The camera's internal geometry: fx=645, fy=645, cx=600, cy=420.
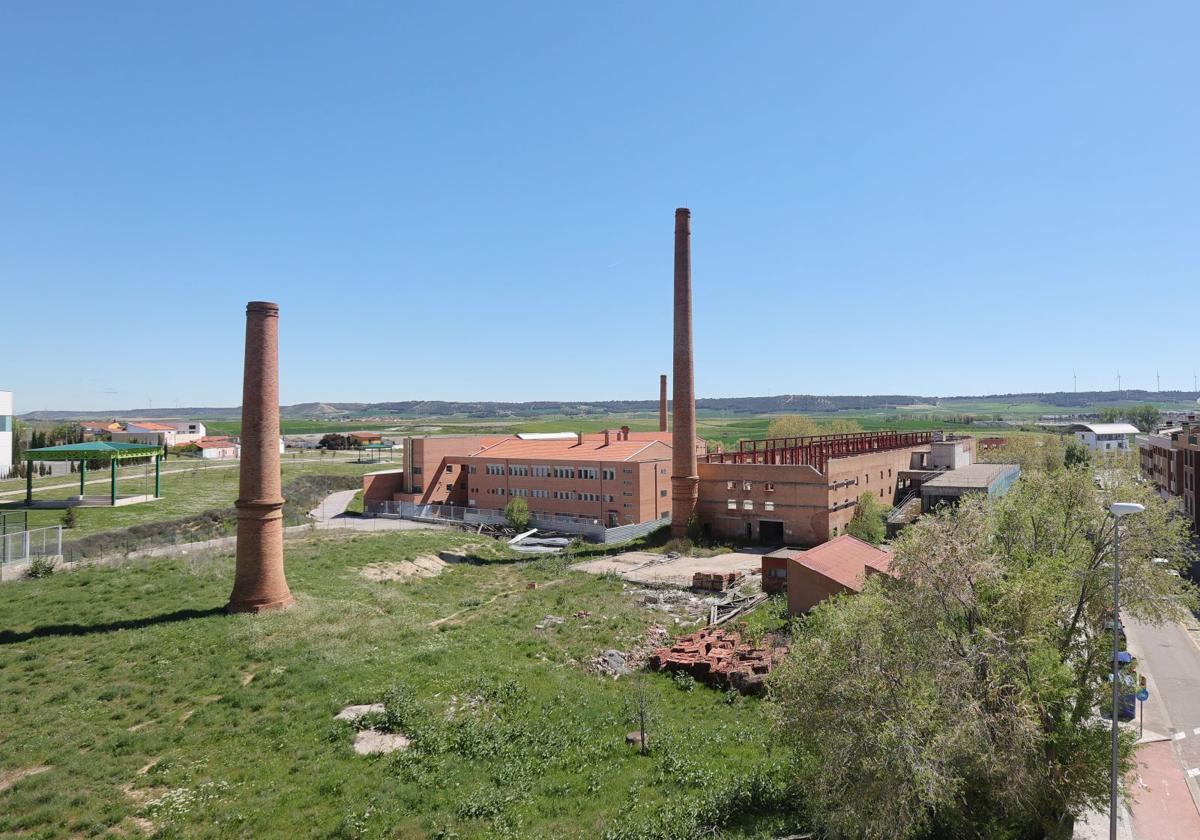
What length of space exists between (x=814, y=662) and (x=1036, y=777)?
4536mm

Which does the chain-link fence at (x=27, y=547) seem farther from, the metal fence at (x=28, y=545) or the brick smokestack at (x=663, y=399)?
the brick smokestack at (x=663, y=399)

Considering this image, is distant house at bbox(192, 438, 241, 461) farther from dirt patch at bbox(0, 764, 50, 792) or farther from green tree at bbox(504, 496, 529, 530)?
dirt patch at bbox(0, 764, 50, 792)

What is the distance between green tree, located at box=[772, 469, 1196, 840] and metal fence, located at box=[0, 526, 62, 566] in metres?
33.6

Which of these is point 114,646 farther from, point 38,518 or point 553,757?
point 38,518

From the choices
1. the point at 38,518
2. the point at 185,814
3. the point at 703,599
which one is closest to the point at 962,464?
the point at 703,599

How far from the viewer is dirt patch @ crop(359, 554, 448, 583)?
36.2 meters

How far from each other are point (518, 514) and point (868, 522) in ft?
90.8

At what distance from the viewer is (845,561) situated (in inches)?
1162

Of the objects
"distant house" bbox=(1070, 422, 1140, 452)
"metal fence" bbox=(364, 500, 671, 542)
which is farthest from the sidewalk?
"distant house" bbox=(1070, 422, 1140, 452)

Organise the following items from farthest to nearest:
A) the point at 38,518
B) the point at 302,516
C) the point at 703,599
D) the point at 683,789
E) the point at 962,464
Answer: the point at 962,464
the point at 302,516
the point at 38,518
the point at 703,599
the point at 683,789

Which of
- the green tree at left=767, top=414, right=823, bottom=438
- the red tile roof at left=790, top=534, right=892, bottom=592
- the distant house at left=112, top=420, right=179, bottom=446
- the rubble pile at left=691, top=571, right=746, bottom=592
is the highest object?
the green tree at left=767, top=414, right=823, bottom=438

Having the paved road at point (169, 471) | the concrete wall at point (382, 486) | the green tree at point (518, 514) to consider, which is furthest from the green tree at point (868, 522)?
the paved road at point (169, 471)

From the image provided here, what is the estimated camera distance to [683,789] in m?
14.9

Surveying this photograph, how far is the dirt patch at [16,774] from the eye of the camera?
14.1 meters
